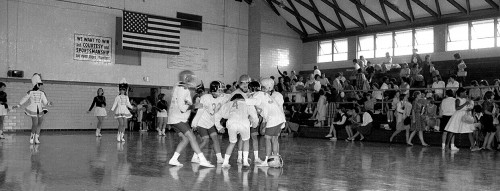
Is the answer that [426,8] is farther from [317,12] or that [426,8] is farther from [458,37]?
[317,12]

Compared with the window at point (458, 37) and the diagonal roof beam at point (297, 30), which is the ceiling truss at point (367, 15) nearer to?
the diagonal roof beam at point (297, 30)

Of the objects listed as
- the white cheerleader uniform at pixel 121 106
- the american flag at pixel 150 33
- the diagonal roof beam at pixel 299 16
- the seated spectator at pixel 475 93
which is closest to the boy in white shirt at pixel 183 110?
the white cheerleader uniform at pixel 121 106

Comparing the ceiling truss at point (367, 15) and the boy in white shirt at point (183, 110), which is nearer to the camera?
the boy in white shirt at point (183, 110)

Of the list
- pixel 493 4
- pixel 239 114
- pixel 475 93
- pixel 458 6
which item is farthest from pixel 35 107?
pixel 493 4

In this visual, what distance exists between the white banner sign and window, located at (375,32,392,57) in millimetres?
14682

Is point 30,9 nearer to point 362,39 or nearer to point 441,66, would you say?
point 362,39

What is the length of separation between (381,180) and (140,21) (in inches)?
805

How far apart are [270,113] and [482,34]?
19594 mm

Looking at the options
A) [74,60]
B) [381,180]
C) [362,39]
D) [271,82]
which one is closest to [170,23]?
[74,60]

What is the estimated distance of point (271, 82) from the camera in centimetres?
980

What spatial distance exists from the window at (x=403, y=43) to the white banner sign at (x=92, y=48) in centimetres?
1529

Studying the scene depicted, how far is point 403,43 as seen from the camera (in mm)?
28812

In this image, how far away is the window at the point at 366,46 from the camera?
30.4 meters

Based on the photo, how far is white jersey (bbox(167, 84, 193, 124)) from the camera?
9445mm
